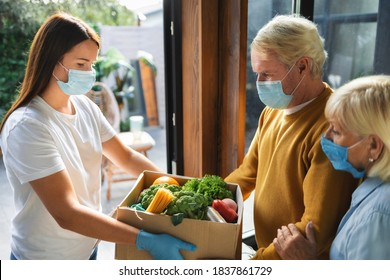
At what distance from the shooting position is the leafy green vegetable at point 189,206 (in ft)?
3.83

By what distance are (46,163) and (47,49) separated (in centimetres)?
38

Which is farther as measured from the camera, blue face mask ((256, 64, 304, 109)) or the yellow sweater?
blue face mask ((256, 64, 304, 109))

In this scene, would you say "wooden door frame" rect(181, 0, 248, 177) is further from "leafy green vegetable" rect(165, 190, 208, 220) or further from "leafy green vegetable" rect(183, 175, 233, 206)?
"leafy green vegetable" rect(165, 190, 208, 220)

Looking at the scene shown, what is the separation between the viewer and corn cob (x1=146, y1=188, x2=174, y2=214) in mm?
1188

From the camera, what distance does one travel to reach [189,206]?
117cm

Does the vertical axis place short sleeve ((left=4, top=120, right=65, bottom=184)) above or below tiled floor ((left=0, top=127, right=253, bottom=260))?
above

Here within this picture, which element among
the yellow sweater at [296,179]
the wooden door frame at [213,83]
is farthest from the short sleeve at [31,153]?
the wooden door frame at [213,83]

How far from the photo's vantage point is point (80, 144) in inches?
54.9

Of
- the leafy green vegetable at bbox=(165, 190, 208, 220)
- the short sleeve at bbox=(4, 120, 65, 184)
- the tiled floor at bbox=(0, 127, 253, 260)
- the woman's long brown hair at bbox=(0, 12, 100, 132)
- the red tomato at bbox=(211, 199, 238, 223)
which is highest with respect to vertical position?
the woman's long brown hair at bbox=(0, 12, 100, 132)

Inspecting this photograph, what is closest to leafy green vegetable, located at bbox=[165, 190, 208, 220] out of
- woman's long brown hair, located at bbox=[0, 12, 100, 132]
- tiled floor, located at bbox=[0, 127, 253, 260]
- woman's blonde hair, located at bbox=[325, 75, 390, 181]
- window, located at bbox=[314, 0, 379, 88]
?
woman's blonde hair, located at bbox=[325, 75, 390, 181]

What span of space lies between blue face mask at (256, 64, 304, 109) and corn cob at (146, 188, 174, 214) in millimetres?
476

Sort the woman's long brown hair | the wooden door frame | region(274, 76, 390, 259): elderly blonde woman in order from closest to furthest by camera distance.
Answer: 1. region(274, 76, 390, 259): elderly blonde woman
2. the woman's long brown hair
3. the wooden door frame
